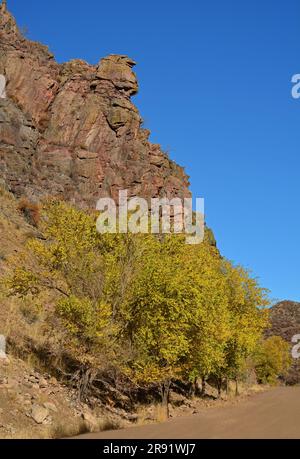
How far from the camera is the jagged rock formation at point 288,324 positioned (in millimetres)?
135938

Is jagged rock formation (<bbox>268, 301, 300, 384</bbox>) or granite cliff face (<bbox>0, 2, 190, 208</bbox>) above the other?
granite cliff face (<bbox>0, 2, 190, 208</bbox>)

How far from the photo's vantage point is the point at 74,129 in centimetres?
7481

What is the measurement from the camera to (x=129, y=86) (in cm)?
8344

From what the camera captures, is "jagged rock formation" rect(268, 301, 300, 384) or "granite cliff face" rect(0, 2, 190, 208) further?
"jagged rock formation" rect(268, 301, 300, 384)

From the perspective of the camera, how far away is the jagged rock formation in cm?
13594

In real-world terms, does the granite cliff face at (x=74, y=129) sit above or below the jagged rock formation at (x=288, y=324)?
above

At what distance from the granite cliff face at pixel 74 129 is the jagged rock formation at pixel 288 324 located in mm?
79492

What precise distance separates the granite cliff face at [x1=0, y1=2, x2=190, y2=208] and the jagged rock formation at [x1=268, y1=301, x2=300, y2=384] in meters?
79.5

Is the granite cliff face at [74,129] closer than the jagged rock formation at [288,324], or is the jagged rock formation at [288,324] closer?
the granite cliff face at [74,129]

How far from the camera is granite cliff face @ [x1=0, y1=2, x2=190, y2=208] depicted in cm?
6500

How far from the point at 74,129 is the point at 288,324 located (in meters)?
111
